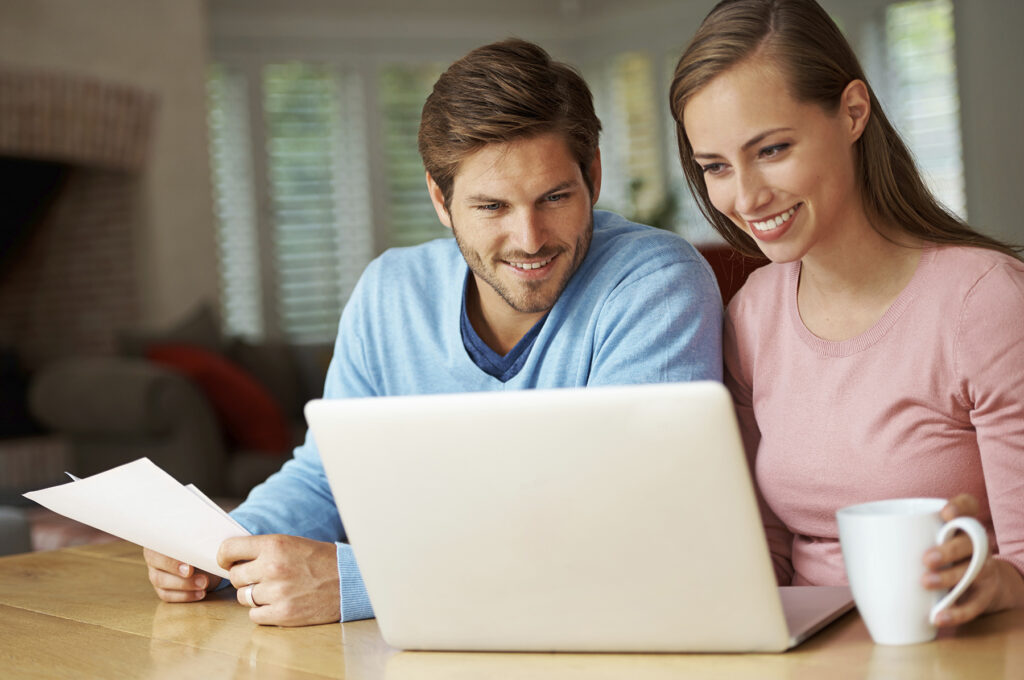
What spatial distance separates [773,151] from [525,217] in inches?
13.9

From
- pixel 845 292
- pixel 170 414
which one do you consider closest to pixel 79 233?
pixel 170 414

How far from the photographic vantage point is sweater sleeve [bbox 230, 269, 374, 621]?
1.37 meters

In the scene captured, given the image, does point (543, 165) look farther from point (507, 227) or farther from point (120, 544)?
point (120, 544)

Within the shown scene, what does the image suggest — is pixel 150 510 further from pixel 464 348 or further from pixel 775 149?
pixel 775 149

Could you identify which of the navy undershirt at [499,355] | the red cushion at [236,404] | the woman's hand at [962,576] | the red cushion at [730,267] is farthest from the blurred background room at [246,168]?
the woman's hand at [962,576]

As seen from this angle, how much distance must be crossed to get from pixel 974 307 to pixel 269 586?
0.70 m

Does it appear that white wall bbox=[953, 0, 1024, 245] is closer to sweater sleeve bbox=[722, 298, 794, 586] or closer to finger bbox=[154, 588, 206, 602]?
sweater sleeve bbox=[722, 298, 794, 586]

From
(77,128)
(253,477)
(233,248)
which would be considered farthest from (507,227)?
(233,248)

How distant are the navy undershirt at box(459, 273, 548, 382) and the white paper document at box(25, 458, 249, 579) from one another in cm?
41

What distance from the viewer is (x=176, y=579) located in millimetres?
1170

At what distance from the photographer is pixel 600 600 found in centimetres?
84

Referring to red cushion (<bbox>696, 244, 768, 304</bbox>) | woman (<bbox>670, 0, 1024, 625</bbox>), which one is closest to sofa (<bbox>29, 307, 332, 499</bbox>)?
red cushion (<bbox>696, 244, 768, 304</bbox>)

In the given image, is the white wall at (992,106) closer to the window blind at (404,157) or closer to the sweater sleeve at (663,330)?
the window blind at (404,157)

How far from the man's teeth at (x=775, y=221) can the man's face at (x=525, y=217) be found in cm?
30
